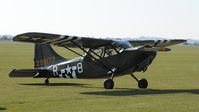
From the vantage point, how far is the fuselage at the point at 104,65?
51.6ft

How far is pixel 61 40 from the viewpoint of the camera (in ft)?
52.1

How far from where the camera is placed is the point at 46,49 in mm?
19547

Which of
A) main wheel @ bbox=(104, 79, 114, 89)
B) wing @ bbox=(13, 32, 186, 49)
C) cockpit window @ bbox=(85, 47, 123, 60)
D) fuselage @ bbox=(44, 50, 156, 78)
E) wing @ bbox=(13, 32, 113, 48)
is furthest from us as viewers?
cockpit window @ bbox=(85, 47, 123, 60)

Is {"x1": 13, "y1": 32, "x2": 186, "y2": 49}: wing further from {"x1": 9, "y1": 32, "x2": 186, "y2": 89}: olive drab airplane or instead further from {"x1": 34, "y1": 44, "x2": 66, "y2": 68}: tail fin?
{"x1": 34, "y1": 44, "x2": 66, "y2": 68}: tail fin

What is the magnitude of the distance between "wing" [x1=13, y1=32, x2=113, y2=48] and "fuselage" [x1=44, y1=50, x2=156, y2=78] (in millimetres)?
686

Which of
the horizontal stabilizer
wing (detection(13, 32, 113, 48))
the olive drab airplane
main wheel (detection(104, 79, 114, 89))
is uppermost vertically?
wing (detection(13, 32, 113, 48))

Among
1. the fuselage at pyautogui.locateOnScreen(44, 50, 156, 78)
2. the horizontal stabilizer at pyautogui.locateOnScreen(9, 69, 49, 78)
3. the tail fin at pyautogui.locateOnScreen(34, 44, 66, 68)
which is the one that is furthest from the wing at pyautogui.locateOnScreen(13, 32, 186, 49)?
the tail fin at pyautogui.locateOnScreen(34, 44, 66, 68)

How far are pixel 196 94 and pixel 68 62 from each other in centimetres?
622

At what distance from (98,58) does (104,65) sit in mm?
463

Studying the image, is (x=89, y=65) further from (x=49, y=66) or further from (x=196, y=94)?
(x=196, y=94)

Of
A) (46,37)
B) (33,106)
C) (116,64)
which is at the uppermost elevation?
(46,37)

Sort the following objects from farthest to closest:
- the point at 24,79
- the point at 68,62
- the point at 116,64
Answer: the point at 24,79 < the point at 68,62 < the point at 116,64

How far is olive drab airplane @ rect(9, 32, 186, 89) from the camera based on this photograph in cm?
1550

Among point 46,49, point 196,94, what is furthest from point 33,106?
point 46,49
